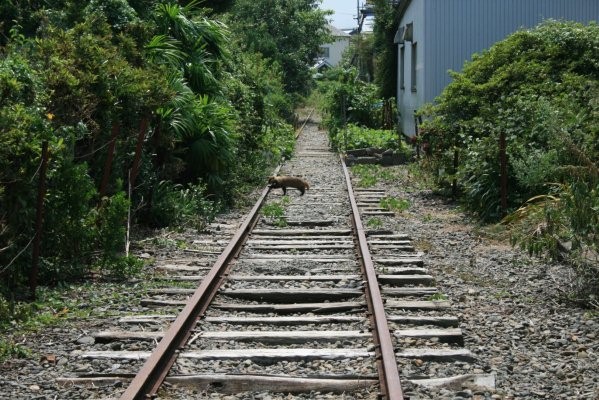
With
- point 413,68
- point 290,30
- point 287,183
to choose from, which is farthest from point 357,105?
point 287,183

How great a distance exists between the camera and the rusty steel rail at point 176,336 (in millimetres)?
5125

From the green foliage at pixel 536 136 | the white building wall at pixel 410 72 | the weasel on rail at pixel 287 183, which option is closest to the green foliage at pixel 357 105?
the white building wall at pixel 410 72

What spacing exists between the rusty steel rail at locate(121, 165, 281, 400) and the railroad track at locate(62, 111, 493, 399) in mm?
10

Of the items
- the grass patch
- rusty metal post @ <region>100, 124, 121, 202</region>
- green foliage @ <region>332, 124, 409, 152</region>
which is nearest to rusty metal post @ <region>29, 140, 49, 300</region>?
rusty metal post @ <region>100, 124, 121, 202</region>

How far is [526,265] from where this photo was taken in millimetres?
9359

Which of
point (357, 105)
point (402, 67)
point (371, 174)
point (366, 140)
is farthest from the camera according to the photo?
point (357, 105)

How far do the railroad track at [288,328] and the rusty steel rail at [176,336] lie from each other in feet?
0.03

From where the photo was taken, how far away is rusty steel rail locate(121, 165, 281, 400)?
5.12 meters

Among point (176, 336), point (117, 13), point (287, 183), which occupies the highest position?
point (117, 13)

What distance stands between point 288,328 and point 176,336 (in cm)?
100

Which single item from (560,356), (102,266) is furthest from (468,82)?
(560,356)

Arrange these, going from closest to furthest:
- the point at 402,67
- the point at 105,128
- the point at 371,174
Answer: the point at 105,128
the point at 371,174
the point at 402,67

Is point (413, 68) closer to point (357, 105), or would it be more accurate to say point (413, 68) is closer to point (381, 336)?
point (357, 105)

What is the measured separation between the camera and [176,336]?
20.3 ft
